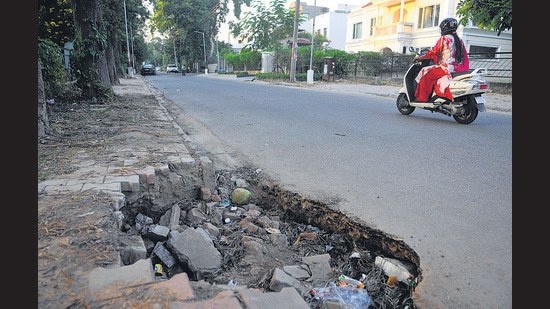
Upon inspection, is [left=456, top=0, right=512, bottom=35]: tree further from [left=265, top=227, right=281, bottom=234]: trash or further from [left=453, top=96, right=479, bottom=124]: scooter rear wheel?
[left=265, top=227, right=281, bottom=234]: trash

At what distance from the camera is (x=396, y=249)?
2.61 m

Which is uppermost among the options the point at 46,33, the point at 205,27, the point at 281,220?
the point at 205,27

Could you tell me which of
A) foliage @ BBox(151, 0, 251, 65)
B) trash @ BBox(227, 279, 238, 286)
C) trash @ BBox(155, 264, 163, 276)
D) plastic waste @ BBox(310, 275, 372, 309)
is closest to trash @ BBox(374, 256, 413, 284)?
plastic waste @ BBox(310, 275, 372, 309)

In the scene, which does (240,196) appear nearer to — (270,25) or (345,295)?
(345,295)

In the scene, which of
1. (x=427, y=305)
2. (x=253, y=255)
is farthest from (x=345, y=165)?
A: (x=427, y=305)

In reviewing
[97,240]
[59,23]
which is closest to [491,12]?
[97,240]

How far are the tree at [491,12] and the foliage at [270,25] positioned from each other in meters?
24.9

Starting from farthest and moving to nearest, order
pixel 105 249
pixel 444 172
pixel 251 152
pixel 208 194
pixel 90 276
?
pixel 251 152 < pixel 444 172 < pixel 208 194 < pixel 105 249 < pixel 90 276

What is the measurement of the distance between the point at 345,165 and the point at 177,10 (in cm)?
5446

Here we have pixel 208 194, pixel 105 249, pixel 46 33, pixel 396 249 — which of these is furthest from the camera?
pixel 46 33

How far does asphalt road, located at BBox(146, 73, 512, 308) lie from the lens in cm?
222

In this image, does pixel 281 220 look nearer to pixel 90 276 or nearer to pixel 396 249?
pixel 396 249

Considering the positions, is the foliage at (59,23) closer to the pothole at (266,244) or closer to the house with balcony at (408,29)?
the pothole at (266,244)

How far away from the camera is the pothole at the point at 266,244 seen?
235cm
